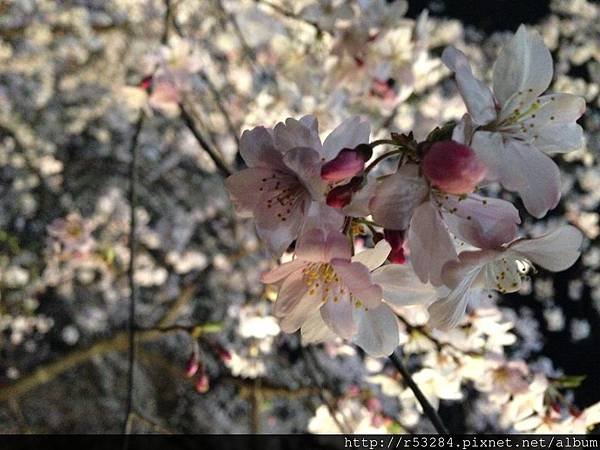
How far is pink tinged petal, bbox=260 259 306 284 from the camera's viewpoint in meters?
0.67

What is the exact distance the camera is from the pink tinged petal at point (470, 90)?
58 centimetres

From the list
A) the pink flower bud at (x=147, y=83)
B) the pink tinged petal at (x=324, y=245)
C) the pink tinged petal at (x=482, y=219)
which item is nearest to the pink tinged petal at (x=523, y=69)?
the pink tinged petal at (x=482, y=219)

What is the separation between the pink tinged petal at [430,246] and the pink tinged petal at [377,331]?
136mm

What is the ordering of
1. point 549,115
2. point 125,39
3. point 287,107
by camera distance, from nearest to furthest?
point 549,115 → point 287,107 → point 125,39

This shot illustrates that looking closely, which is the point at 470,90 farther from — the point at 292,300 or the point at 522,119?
the point at 292,300

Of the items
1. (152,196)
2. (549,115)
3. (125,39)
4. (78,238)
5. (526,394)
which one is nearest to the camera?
(549,115)

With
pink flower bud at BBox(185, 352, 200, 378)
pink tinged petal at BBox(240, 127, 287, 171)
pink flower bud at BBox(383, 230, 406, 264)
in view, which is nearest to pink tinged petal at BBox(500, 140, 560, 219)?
pink flower bud at BBox(383, 230, 406, 264)

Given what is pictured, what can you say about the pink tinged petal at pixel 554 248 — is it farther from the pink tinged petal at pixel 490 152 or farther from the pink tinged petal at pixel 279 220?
the pink tinged petal at pixel 279 220

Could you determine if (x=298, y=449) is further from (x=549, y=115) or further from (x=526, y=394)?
(x=549, y=115)

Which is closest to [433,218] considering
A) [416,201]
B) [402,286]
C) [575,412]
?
[416,201]

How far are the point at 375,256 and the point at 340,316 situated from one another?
0.25ft

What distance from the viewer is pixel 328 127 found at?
6.85 feet

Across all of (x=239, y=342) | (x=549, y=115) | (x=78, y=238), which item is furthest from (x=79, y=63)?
(x=549, y=115)

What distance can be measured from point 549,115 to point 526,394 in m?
0.93
